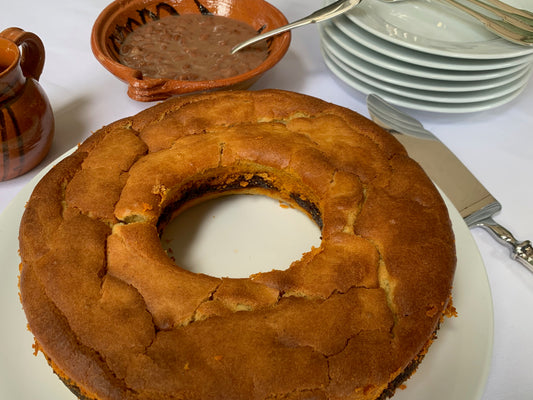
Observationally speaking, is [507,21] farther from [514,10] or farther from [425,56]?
[425,56]

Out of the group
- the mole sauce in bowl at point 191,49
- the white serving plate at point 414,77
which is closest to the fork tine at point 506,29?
the white serving plate at point 414,77

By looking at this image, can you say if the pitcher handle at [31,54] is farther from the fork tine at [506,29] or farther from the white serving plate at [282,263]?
the fork tine at [506,29]

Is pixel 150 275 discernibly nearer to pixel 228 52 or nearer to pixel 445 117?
pixel 228 52

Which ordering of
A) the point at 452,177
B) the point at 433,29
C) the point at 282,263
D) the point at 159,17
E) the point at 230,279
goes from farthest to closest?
the point at 159,17, the point at 433,29, the point at 452,177, the point at 282,263, the point at 230,279

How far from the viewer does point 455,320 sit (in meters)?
1.73

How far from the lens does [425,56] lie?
2.38 metres

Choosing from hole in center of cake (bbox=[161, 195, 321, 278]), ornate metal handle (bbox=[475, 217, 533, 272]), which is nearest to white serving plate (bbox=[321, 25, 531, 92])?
ornate metal handle (bbox=[475, 217, 533, 272])

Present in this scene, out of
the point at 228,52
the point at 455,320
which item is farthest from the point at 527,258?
the point at 228,52

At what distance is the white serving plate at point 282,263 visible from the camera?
1.57 m

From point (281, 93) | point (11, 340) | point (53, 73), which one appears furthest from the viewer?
point (53, 73)

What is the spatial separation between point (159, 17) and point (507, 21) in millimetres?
1802

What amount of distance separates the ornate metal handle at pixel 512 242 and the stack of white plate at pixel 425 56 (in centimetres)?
66

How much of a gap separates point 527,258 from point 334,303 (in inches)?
38.1

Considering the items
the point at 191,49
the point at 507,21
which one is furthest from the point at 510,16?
the point at 191,49
